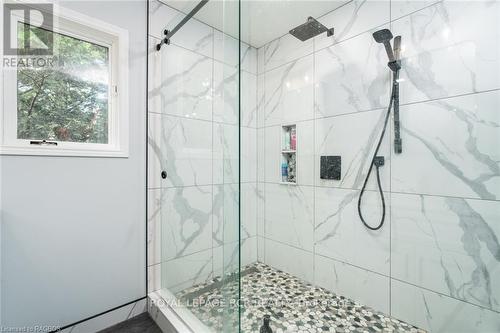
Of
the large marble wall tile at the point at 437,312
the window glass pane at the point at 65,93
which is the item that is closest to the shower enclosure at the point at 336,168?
the large marble wall tile at the point at 437,312

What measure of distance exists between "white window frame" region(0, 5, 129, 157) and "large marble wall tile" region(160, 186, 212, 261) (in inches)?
18.0

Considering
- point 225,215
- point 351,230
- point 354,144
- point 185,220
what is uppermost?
point 354,144

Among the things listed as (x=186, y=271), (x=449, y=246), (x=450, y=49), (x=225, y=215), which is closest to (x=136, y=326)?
(x=186, y=271)

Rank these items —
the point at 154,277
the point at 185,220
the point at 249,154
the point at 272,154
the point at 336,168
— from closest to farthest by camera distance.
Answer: the point at 185,220, the point at 154,277, the point at 336,168, the point at 272,154, the point at 249,154

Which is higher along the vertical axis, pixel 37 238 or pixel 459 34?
pixel 459 34

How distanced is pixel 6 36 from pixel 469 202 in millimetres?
2606

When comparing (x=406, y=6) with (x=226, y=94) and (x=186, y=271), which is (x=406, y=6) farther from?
(x=186, y=271)

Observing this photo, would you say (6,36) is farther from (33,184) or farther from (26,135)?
(33,184)

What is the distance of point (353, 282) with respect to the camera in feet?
5.68

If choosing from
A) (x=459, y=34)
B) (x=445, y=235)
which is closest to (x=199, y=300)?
(x=445, y=235)

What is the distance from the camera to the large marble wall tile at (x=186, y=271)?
1.43 meters

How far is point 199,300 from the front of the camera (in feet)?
4.61

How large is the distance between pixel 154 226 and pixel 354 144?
1573mm

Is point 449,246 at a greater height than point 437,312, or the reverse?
point 449,246
